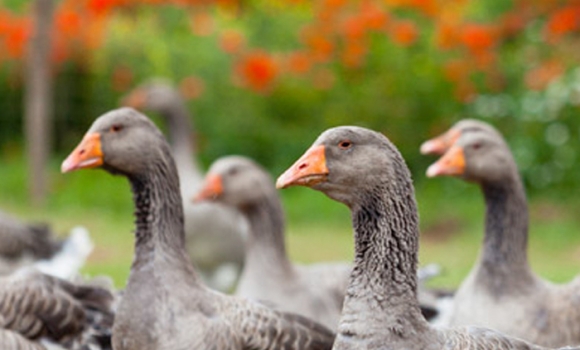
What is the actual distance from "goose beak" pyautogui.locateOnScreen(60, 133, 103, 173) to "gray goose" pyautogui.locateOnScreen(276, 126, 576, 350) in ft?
4.56

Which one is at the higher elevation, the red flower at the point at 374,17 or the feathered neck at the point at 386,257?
the red flower at the point at 374,17

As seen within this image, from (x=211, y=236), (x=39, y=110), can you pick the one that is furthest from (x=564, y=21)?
(x=39, y=110)

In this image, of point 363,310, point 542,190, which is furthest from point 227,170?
point 542,190

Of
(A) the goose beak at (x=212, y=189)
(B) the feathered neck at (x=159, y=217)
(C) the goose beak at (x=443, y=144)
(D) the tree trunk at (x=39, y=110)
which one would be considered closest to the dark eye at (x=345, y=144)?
(B) the feathered neck at (x=159, y=217)

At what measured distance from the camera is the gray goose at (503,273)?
5.70m

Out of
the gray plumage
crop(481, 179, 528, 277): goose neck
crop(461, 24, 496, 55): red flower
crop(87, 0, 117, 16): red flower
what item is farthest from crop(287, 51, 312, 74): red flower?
the gray plumage

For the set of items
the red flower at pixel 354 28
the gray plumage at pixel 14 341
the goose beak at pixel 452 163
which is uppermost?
the red flower at pixel 354 28

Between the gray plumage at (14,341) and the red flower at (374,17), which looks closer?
the gray plumage at (14,341)

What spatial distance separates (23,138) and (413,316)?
13.4 m

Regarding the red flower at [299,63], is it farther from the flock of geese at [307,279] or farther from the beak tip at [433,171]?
the beak tip at [433,171]

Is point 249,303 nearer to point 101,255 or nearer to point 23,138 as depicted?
point 101,255

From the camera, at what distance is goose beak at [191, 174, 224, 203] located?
726 centimetres

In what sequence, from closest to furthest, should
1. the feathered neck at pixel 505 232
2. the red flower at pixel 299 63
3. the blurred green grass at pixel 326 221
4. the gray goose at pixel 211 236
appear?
the feathered neck at pixel 505 232 < the gray goose at pixel 211 236 < the blurred green grass at pixel 326 221 < the red flower at pixel 299 63

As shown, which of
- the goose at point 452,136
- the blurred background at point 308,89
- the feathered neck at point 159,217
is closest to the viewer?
the feathered neck at point 159,217
